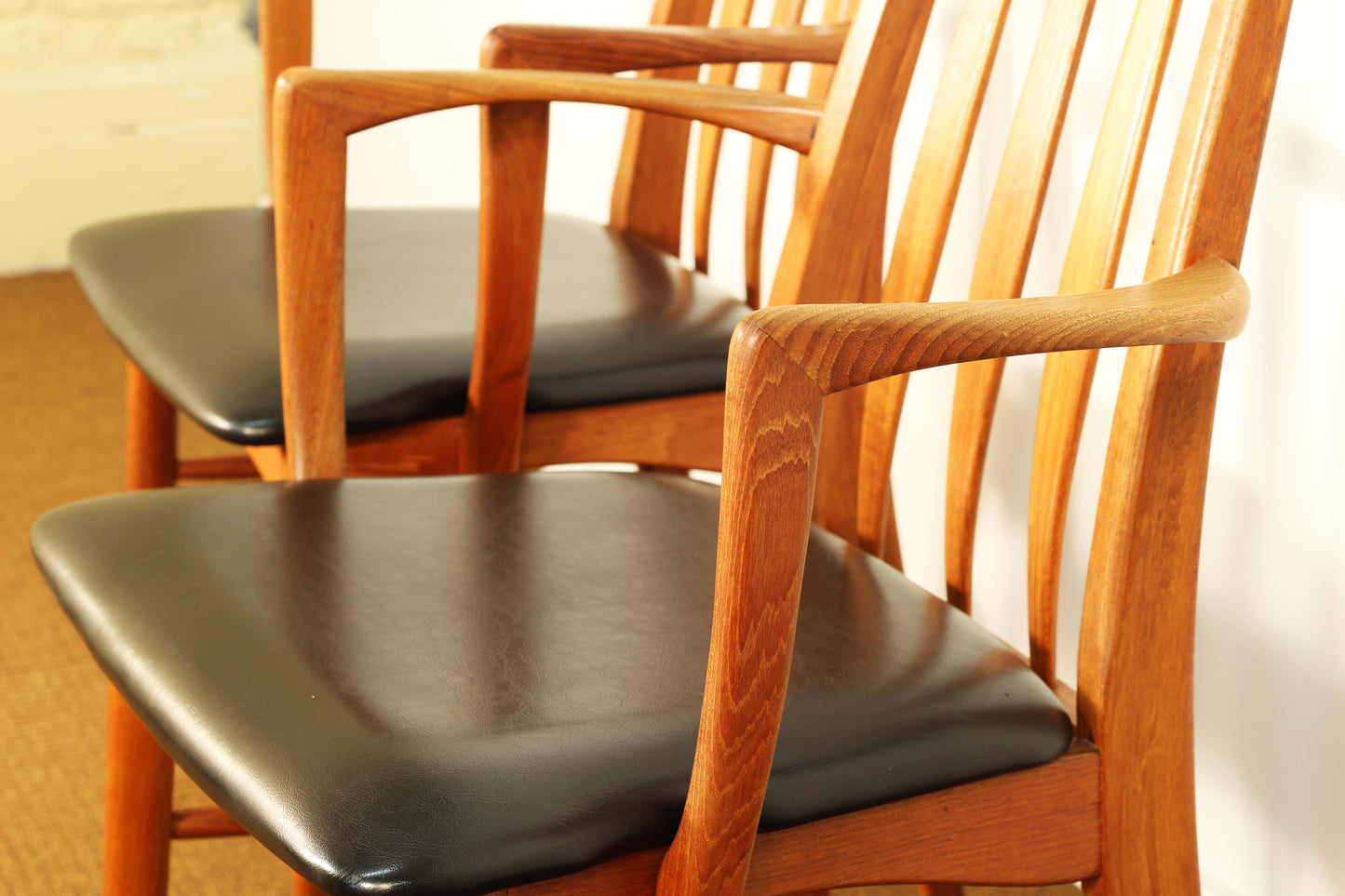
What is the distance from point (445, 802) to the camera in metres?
0.54

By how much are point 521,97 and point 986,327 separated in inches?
16.2

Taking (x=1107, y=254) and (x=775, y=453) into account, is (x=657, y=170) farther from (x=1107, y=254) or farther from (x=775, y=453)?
(x=775, y=453)

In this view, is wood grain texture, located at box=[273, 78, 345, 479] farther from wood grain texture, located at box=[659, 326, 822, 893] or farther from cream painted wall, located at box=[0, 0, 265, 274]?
cream painted wall, located at box=[0, 0, 265, 274]

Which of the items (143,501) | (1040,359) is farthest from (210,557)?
(1040,359)

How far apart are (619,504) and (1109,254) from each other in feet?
0.97

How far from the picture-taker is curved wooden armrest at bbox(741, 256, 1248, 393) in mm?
505

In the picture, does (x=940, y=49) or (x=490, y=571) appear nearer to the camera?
(x=490, y=571)

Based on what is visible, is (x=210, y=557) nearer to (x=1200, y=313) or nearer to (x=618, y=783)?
(x=618, y=783)

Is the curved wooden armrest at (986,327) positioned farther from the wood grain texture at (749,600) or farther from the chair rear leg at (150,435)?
the chair rear leg at (150,435)

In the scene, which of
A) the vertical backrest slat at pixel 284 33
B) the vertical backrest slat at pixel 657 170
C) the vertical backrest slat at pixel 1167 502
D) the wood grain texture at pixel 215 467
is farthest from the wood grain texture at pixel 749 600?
the vertical backrest slat at pixel 284 33

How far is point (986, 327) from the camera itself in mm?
536

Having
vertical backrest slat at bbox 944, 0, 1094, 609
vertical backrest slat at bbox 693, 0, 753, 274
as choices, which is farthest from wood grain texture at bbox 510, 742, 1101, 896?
vertical backrest slat at bbox 693, 0, 753, 274

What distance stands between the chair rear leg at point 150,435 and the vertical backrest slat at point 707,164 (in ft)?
1.51

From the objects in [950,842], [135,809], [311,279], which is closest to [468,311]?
[311,279]
